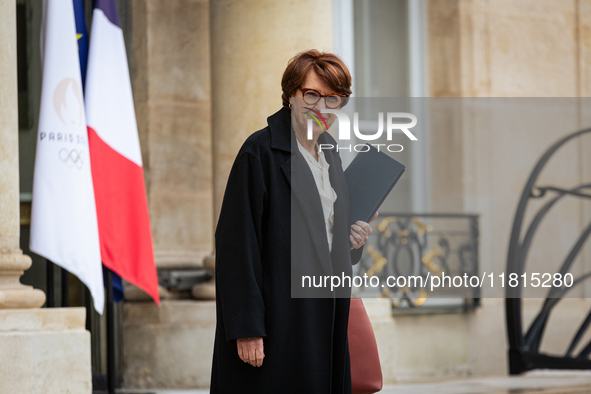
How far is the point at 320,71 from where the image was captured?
2.95 meters

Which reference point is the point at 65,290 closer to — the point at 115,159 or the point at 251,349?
the point at 115,159

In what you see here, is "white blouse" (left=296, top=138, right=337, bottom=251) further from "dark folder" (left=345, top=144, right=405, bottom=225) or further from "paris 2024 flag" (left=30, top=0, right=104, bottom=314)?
"paris 2024 flag" (left=30, top=0, right=104, bottom=314)

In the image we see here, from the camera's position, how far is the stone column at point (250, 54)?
21.9 feet

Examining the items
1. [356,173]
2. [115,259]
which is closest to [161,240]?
[115,259]

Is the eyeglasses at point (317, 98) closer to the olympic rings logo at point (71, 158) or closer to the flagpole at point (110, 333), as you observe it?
the olympic rings logo at point (71, 158)

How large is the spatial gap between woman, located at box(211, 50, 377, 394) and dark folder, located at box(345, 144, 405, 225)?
0.08 meters

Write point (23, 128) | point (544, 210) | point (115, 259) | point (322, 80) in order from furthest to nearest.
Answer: point (544, 210) < point (23, 128) < point (115, 259) < point (322, 80)

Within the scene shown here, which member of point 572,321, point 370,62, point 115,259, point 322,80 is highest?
point 370,62

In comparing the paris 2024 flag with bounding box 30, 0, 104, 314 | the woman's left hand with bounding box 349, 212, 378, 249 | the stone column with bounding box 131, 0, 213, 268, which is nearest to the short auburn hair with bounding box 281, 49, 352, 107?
the woman's left hand with bounding box 349, 212, 378, 249

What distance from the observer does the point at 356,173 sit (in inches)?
126

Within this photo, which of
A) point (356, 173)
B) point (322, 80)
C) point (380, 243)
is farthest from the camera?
point (380, 243)

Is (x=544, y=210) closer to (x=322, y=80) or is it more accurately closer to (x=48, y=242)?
(x=48, y=242)

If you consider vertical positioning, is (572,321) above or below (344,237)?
below

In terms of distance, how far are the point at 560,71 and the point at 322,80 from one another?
24.6 ft
